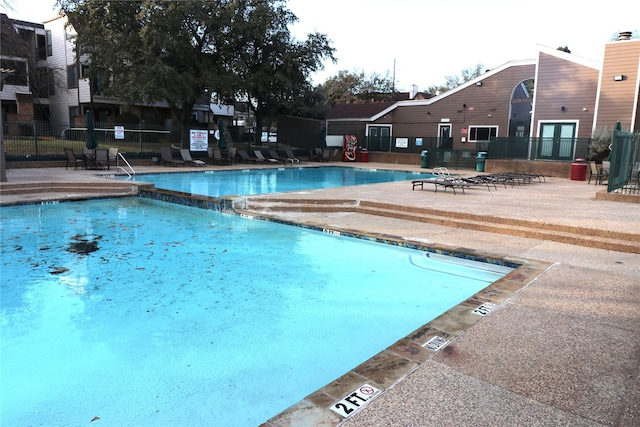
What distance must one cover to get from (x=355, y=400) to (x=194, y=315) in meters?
2.46

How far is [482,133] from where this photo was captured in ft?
75.5

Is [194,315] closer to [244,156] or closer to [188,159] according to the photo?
[188,159]

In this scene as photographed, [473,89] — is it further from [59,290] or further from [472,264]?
[59,290]

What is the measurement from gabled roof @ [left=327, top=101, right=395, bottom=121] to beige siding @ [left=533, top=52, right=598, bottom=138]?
1004 cm

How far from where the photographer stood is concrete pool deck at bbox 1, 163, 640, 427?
228cm

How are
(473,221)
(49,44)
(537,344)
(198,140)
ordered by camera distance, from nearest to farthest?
(537,344) → (473,221) → (198,140) → (49,44)

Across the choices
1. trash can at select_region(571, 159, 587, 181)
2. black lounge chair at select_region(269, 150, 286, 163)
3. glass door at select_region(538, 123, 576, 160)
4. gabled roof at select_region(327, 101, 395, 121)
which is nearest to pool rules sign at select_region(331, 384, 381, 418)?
trash can at select_region(571, 159, 587, 181)

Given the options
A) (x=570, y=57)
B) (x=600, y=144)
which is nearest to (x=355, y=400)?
(x=600, y=144)

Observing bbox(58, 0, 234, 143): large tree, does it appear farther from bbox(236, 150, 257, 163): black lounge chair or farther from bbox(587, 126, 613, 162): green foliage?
bbox(587, 126, 613, 162): green foliage

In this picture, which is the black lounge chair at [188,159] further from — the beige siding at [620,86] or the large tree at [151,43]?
the beige siding at [620,86]

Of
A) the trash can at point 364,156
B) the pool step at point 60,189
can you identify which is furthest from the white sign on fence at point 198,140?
the pool step at point 60,189

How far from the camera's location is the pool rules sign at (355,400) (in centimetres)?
230

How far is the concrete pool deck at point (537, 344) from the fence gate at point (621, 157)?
7.87 ft

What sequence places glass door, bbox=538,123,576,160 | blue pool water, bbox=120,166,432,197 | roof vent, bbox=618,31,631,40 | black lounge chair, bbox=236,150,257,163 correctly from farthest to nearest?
black lounge chair, bbox=236,150,257,163
glass door, bbox=538,123,576,160
roof vent, bbox=618,31,631,40
blue pool water, bbox=120,166,432,197
